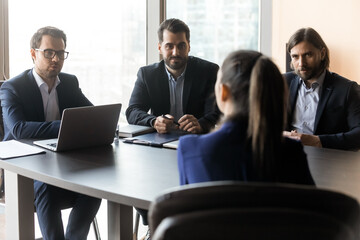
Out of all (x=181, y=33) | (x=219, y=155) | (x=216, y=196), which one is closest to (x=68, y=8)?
(x=181, y=33)

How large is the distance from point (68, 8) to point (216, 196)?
4.05 metres

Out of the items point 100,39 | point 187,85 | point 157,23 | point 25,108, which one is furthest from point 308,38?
point 100,39

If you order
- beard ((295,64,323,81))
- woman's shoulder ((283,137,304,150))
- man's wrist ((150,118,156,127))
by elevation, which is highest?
beard ((295,64,323,81))

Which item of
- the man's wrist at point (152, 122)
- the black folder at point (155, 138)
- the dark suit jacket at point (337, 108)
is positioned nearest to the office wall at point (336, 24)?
the dark suit jacket at point (337, 108)

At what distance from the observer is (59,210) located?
2.50 metres

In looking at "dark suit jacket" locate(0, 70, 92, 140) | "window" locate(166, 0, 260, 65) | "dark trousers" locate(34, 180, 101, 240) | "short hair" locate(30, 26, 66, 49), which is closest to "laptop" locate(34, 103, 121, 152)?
"dark suit jacket" locate(0, 70, 92, 140)

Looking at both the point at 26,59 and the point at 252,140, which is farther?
the point at 26,59

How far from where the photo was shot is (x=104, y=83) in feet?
17.2

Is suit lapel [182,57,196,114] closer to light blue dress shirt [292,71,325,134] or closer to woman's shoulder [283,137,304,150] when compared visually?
light blue dress shirt [292,71,325,134]

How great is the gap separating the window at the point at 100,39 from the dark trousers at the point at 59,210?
6.91 ft

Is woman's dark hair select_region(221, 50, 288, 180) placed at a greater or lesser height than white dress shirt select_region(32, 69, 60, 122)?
greater

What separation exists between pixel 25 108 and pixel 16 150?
0.56m

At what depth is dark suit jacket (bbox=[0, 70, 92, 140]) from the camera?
2.64 metres

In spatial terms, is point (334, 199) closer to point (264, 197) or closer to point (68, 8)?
point (264, 197)
